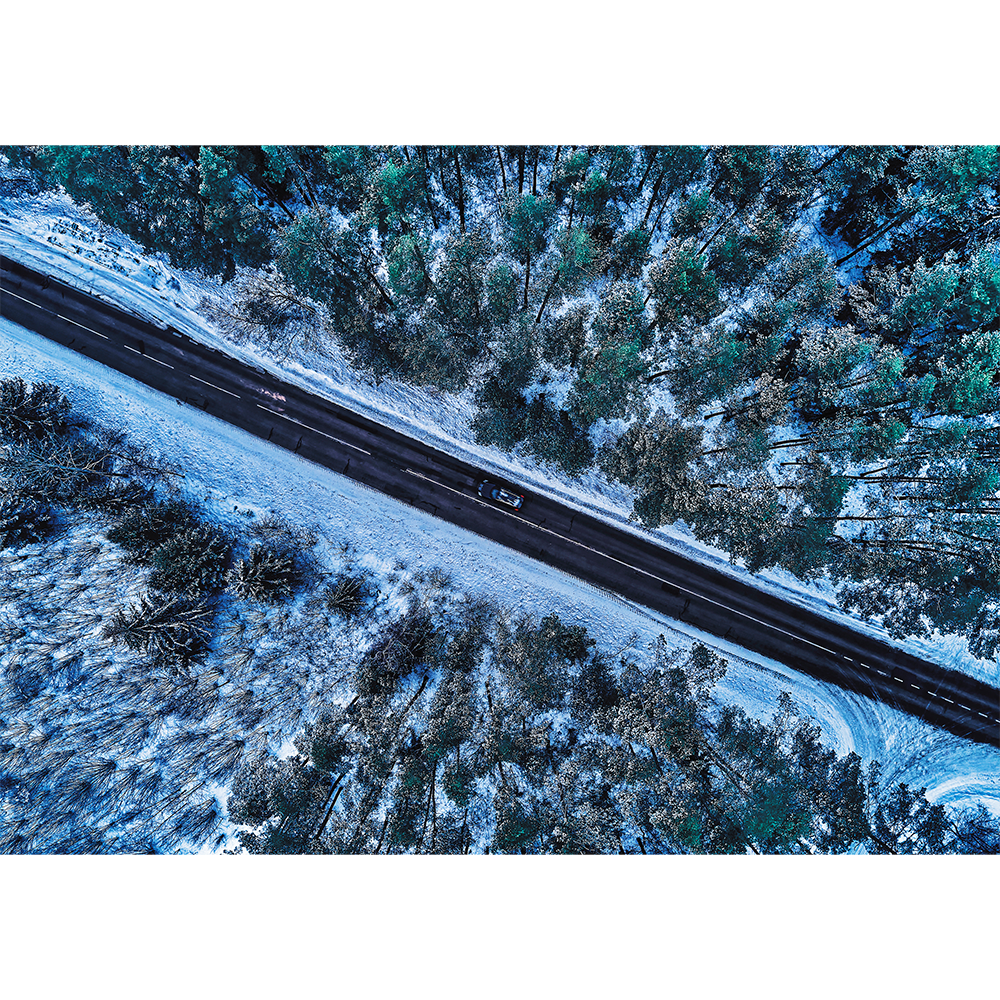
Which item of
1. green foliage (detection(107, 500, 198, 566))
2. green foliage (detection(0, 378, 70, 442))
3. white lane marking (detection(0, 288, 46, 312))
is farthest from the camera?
white lane marking (detection(0, 288, 46, 312))

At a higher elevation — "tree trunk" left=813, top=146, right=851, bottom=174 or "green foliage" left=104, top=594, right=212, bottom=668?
"tree trunk" left=813, top=146, right=851, bottom=174

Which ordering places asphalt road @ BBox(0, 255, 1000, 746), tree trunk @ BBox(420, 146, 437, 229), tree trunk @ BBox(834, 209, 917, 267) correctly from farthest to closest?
asphalt road @ BBox(0, 255, 1000, 746) < tree trunk @ BBox(834, 209, 917, 267) < tree trunk @ BBox(420, 146, 437, 229)

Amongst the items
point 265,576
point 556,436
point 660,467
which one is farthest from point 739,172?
point 265,576

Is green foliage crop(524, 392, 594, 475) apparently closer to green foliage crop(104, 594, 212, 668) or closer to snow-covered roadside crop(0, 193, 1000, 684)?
snow-covered roadside crop(0, 193, 1000, 684)

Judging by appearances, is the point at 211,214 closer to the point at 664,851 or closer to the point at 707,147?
the point at 707,147

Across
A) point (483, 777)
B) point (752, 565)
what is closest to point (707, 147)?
point (752, 565)

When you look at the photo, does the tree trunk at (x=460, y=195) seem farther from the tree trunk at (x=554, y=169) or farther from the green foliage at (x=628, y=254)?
the green foliage at (x=628, y=254)

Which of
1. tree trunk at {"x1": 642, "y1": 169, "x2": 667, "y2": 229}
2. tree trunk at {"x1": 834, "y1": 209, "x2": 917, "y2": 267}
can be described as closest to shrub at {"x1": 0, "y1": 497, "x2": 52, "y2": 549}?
tree trunk at {"x1": 642, "y1": 169, "x2": 667, "y2": 229}
